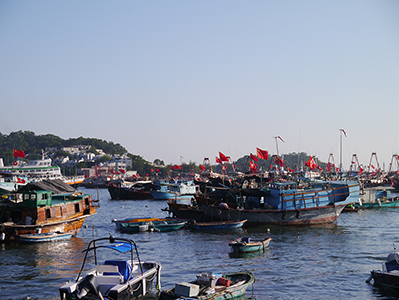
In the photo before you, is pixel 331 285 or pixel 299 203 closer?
pixel 331 285

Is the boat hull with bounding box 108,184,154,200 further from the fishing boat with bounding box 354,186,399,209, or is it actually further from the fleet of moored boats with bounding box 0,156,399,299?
the fishing boat with bounding box 354,186,399,209

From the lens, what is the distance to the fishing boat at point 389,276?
2044cm

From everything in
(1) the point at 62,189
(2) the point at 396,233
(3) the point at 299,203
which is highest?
(1) the point at 62,189

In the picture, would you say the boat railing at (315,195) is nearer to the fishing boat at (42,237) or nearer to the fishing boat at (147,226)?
the fishing boat at (147,226)

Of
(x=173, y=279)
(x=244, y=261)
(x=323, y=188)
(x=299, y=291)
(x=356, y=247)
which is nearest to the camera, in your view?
(x=299, y=291)

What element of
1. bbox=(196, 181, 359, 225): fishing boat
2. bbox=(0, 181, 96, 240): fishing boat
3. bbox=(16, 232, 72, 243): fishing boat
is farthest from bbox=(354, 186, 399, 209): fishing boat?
bbox=(16, 232, 72, 243): fishing boat

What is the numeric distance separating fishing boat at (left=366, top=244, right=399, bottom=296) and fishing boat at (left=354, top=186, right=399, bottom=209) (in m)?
39.4

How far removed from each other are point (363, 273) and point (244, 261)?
7760mm

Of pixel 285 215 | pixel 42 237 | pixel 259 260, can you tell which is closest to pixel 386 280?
pixel 259 260

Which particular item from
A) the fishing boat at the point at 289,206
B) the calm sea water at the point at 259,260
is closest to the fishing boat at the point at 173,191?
the fishing boat at the point at 289,206

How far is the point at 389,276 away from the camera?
20688 mm

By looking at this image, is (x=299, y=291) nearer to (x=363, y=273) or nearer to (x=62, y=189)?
(x=363, y=273)

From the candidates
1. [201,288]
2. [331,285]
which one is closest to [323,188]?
[331,285]

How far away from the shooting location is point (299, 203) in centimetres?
4416
